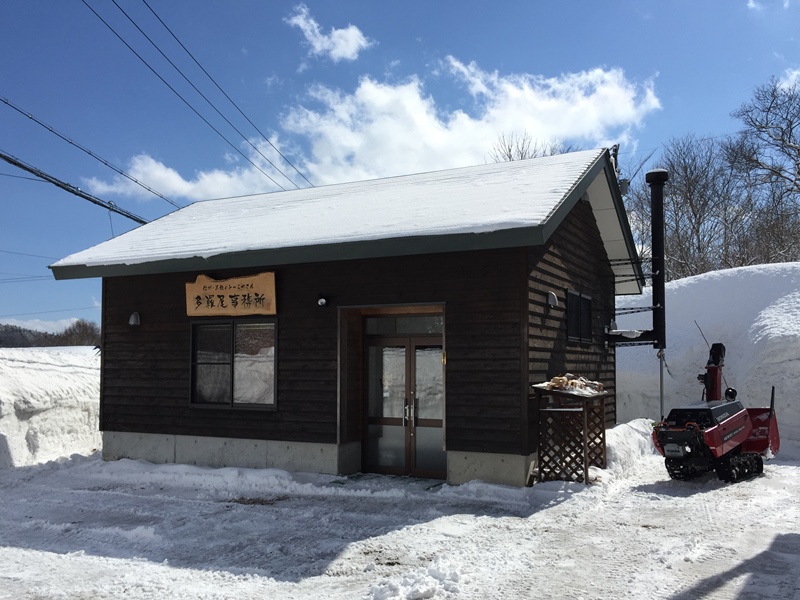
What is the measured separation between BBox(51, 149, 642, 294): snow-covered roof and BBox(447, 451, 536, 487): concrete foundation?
283 cm

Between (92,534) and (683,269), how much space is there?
28514mm

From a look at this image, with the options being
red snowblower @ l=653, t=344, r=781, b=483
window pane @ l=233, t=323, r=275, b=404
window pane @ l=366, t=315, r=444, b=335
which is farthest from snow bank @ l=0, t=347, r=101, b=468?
red snowblower @ l=653, t=344, r=781, b=483

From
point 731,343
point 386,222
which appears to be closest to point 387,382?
point 386,222

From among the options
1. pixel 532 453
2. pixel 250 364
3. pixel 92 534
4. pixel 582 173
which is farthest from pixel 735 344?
pixel 92 534

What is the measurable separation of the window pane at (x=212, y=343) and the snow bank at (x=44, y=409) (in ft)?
12.7

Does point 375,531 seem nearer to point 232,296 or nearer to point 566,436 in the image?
point 566,436

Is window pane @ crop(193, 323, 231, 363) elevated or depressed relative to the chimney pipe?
depressed

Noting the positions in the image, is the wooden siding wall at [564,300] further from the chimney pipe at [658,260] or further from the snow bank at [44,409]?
the snow bank at [44,409]

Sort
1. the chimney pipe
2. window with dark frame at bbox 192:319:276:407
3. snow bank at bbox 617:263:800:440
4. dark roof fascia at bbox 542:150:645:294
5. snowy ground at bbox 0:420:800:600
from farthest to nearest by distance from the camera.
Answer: snow bank at bbox 617:263:800:440
the chimney pipe
window with dark frame at bbox 192:319:276:407
dark roof fascia at bbox 542:150:645:294
snowy ground at bbox 0:420:800:600

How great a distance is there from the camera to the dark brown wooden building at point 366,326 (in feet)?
29.6

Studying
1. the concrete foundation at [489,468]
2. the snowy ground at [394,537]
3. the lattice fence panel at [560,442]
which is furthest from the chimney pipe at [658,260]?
the concrete foundation at [489,468]

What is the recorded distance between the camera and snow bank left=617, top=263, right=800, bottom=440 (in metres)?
14.6

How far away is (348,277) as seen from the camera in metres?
10.1

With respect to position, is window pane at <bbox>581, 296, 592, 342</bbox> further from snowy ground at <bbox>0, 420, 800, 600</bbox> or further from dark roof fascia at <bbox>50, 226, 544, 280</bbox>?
dark roof fascia at <bbox>50, 226, 544, 280</bbox>
